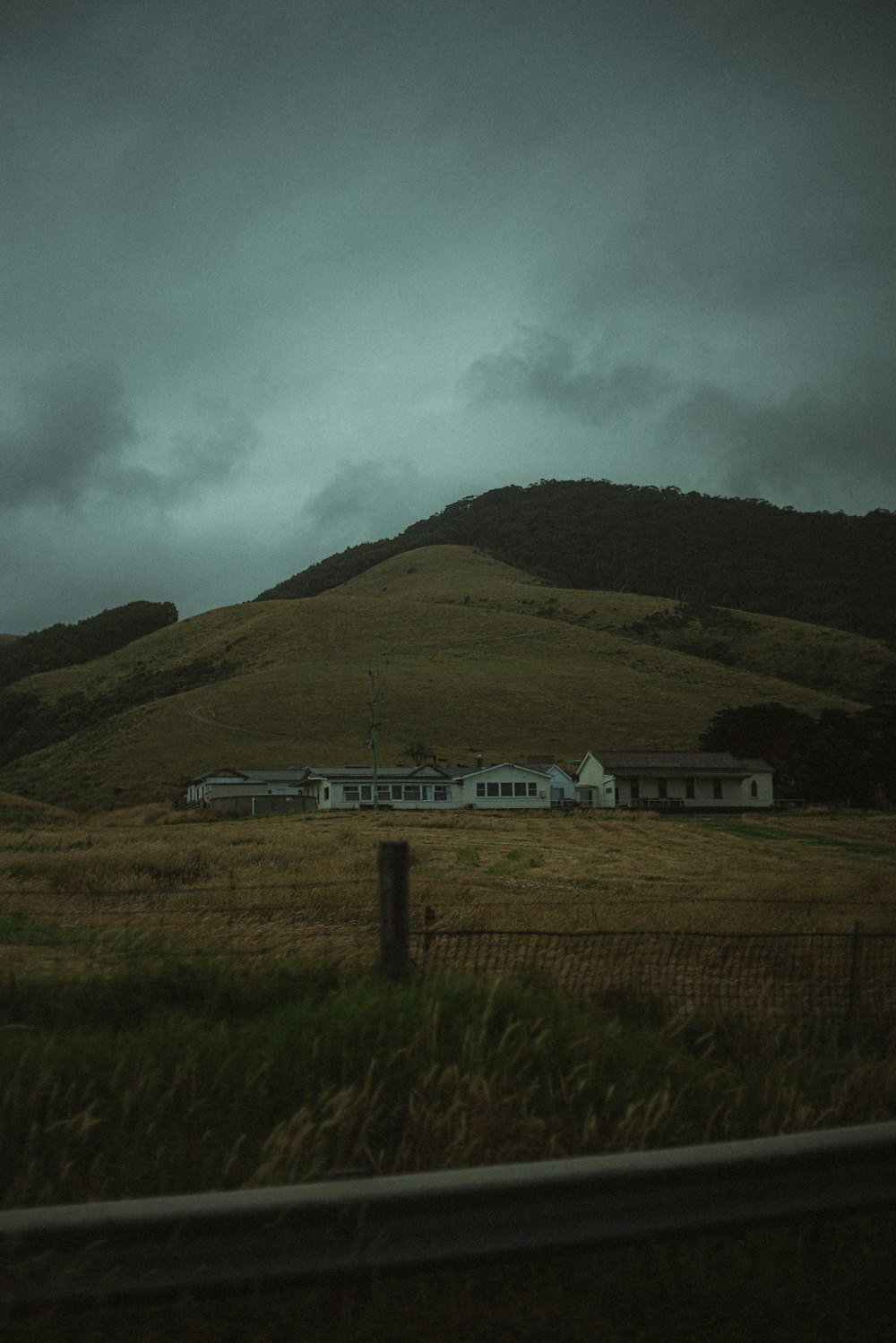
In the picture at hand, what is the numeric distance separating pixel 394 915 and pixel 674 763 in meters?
70.1

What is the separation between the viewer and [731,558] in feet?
574

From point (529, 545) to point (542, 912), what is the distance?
183 meters

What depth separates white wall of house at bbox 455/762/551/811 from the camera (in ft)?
237

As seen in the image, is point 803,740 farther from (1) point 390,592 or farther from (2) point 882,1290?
(1) point 390,592

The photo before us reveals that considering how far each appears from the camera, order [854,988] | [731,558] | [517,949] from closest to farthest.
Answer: [854,988] → [517,949] → [731,558]

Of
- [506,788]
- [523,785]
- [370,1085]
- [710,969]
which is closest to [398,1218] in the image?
Result: [370,1085]

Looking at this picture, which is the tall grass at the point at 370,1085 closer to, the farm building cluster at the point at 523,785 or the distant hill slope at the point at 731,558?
the farm building cluster at the point at 523,785

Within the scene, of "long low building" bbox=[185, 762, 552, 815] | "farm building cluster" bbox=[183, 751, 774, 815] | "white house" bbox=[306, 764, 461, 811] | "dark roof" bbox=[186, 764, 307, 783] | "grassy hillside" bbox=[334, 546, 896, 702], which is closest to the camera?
"white house" bbox=[306, 764, 461, 811]

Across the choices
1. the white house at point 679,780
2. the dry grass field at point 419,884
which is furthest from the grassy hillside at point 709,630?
the dry grass field at point 419,884

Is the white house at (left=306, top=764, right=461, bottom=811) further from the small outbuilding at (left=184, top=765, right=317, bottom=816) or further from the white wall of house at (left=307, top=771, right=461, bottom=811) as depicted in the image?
the small outbuilding at (left=184, top=765, right=317, bottom=816)

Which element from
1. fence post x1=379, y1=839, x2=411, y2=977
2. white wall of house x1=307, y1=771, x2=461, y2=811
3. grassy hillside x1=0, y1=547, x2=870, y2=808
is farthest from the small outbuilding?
fence post x1=379, y1=839, x2=411, y2=977

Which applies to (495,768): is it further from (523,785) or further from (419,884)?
(419,884)

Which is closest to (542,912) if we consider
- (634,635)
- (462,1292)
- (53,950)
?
(53,950)

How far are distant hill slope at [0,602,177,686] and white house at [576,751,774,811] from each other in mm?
98537
